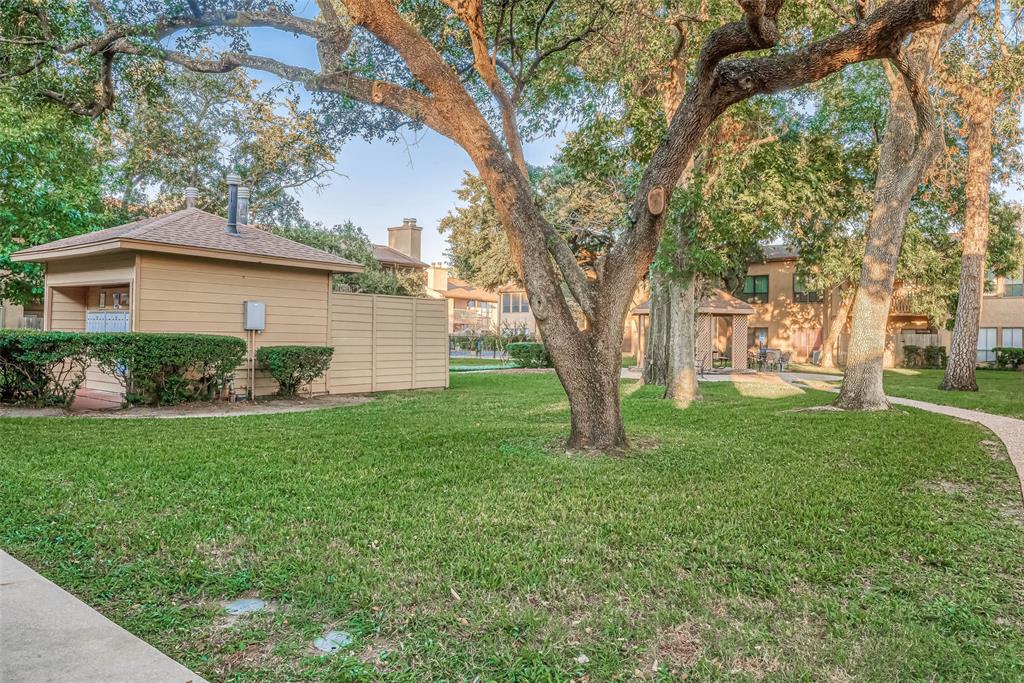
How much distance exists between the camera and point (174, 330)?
1043cm

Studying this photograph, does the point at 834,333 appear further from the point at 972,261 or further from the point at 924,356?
the point at 972,261

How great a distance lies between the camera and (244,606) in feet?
9.67

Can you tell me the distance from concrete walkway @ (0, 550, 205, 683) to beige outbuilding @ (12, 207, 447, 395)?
8.08 m

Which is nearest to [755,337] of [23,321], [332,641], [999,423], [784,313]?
[784,313]

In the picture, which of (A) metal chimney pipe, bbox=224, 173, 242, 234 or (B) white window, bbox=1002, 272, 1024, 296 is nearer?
(A) metal chimney pipe, bbox=224, 173, 242, 234

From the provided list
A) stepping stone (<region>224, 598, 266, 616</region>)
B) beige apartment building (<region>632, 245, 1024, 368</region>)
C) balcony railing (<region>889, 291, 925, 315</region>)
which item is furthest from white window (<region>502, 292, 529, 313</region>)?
stepping stone (<region>224, 598, 266, 616</region>)

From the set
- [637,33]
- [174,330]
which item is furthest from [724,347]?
[174,330]

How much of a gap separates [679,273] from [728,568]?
8.18 m

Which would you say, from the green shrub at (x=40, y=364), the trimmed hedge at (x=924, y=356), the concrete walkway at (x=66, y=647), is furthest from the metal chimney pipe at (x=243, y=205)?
the trimmed hedge at (x=924, y=356)

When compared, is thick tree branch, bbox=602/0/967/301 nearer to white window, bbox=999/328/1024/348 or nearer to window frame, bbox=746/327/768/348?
window frame, bbox=746/327/768/348

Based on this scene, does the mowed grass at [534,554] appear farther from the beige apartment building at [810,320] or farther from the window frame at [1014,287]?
the window frame at [1014,287]

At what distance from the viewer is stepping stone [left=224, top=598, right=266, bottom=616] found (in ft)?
9.49

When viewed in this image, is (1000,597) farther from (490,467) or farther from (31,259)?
(31,259)

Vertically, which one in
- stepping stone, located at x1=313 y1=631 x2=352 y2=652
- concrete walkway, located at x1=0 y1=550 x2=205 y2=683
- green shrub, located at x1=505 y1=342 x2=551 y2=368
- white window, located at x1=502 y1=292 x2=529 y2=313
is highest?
white window, located at x1=502 y1=292 x2=529 y2=313
